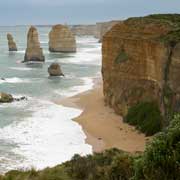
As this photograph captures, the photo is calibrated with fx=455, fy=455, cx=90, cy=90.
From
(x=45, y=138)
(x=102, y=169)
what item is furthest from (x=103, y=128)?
(x=102, y=169)

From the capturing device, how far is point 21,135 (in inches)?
1155

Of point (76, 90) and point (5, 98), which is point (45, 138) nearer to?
point (5, 98)

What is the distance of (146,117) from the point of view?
1192 inches

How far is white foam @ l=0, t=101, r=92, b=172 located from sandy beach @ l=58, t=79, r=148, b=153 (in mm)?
729

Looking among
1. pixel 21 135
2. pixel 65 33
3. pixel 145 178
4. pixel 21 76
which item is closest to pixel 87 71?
pixel 21 76

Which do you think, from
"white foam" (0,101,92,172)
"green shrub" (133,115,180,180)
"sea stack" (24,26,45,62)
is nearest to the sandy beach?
"white foam" (0,101,92,172)

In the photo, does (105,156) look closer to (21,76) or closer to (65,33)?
(21,76)

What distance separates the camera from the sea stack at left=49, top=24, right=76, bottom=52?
9556cm

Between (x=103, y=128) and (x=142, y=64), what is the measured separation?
18.3ft

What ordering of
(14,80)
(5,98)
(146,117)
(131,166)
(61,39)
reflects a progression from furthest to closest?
(61,39), (14,80), (5,98), (146,117), (131,166)

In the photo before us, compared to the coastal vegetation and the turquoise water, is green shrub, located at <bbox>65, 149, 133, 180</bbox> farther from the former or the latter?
the turquoise water

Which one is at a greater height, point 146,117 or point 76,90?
point 146,117

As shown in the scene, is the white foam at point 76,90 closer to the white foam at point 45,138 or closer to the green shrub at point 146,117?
the white foam at point 45,138

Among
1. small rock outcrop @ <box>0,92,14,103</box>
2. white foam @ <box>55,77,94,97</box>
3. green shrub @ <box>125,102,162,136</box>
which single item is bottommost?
white foam @ <box>55,77,94,97</box>
